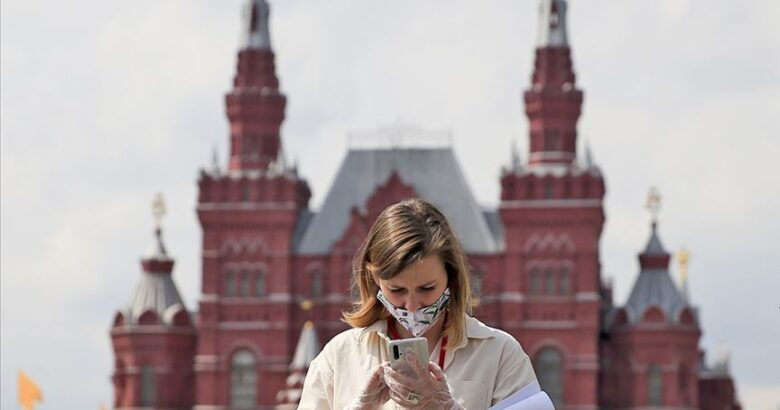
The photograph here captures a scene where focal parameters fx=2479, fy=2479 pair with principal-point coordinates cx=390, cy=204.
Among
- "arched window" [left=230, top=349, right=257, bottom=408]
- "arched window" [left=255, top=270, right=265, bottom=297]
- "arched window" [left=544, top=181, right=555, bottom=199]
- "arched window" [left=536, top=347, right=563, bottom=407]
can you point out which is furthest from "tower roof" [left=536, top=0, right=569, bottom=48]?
"arched window" [left=230, top=349, right=257, bottom=408]

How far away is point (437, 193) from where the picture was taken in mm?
82875

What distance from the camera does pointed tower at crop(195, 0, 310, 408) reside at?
8062 centimetres

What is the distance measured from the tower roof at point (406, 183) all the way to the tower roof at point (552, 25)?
5.69 meters

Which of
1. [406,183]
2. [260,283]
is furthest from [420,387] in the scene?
[406,183]

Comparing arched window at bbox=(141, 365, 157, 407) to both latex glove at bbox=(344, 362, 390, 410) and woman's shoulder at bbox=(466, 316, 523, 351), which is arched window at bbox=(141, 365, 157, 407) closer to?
woman's shoulder at bbox=(466, 316, 523, 351)

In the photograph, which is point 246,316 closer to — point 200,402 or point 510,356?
point 200,402

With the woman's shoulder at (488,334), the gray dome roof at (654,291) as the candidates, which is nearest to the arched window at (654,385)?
the gray dome roof at (654,291)

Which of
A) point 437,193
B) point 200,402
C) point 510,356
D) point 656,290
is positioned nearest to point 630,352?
point 656,290

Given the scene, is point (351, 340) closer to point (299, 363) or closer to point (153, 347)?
point (299, 363)

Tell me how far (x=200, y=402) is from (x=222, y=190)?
7033 mm

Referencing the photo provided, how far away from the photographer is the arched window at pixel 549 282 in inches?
3132

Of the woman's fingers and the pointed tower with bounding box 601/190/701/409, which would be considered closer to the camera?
the woman's fingers

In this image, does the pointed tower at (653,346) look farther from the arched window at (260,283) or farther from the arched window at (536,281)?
the arched window at (260,283)

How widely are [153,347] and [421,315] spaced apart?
7550 centimetres
